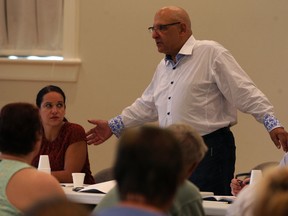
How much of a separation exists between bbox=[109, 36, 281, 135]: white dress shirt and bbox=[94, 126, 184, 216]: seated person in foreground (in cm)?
292

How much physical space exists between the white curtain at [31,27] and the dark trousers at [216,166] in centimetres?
224

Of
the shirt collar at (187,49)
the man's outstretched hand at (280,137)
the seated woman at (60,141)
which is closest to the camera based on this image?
the man's outstretched hand at (280,137)

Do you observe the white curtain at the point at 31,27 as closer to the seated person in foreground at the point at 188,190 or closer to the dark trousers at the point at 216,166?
the dark trousers at the point at 216,166

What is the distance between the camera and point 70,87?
643cm

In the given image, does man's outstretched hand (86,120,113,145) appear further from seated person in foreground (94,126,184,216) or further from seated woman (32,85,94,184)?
seated person in foreground (94,126,184,216)

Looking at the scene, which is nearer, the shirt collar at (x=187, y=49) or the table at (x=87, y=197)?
the table at (x=87, y=197)

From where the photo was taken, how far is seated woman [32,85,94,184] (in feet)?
16.6

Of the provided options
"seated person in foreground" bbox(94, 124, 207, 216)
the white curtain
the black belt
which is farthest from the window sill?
"seated person in foreground" bbox(94, 124, 207, 216)

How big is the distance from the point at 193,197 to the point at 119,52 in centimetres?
363

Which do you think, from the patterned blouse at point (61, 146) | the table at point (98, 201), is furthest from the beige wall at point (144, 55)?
the table at point (98, 201)

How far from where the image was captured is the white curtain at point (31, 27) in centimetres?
656

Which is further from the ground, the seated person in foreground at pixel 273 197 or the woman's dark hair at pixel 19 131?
the seated person in foreground at pixel 273 197

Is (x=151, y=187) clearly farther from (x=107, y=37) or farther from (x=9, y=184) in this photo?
(x=107, y=37)

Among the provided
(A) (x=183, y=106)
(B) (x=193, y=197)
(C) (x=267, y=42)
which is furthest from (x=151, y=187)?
(C) (x=267, y=42)
